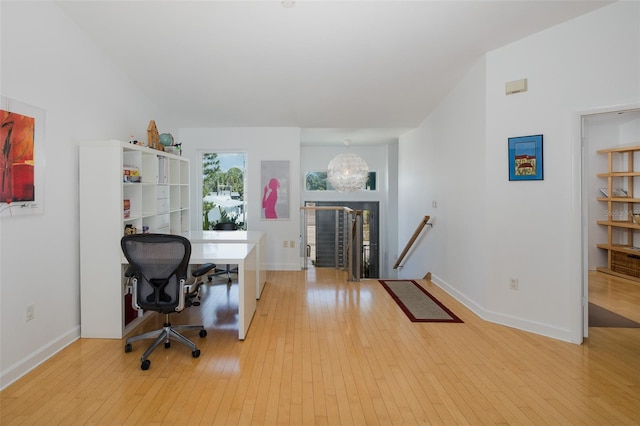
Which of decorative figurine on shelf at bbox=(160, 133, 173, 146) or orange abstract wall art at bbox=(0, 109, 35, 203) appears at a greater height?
decorative figurine on shelf at bbox=(160, 133, 173, 146)

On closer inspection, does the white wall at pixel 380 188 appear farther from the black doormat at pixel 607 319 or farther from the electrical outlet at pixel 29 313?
the electrical outlet at pixel 29 313

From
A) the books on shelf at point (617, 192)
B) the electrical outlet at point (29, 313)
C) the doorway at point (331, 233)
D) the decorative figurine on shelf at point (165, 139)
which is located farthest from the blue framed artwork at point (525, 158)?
the doorway at point (331, 233)

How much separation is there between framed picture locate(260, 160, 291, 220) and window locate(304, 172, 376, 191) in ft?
9.23

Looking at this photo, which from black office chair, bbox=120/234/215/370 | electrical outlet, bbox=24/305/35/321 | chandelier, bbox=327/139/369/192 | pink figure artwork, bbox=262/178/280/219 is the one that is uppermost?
chandelier, bbox=327/139/369/192

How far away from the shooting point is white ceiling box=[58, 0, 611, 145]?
2.62 meters

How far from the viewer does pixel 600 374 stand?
7.80 ft

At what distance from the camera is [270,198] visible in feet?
19.6

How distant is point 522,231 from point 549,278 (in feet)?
1.57

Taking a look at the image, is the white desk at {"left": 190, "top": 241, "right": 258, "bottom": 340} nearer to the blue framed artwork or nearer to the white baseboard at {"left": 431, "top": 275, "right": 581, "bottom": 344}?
the white baseboard at {"left": 431, "top": 275, "right": 581, "bottom": 344}

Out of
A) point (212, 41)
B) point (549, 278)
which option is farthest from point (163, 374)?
point (549, 278)

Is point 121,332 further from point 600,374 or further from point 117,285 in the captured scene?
point 600,374

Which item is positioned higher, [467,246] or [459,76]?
[459,76]

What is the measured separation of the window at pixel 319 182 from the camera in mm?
8734

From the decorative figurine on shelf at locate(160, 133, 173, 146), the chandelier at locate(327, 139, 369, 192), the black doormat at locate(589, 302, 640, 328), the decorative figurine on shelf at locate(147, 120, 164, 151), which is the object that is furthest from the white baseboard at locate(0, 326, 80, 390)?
the black doormat at locate(589, 302, 640, 328)
